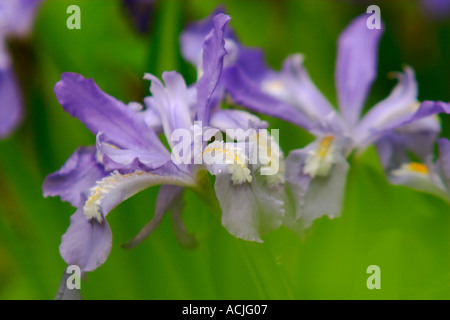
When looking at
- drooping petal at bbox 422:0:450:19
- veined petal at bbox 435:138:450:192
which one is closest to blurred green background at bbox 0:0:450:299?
veined petal at bbox 435:138:450:192

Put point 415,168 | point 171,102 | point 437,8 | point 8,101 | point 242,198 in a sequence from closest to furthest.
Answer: point 242,198 < point 171,102 < point 415,168 < point 8,101 < point 437,8

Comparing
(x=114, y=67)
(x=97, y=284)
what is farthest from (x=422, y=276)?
(x=114, y=67)

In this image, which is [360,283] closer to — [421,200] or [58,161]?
[421,200]

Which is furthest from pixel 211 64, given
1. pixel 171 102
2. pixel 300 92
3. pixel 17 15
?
pixel 17 15

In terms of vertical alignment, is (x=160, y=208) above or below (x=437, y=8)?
below

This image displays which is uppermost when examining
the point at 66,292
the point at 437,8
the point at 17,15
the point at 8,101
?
the point at 437,8

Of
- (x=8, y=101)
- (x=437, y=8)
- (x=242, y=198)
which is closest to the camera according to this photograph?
(x=242, y=198)

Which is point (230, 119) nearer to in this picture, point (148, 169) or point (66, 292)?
point (148, 169)

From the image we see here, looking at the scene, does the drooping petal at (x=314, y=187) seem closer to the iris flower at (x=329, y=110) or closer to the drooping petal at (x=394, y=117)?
the iris flower at (x=329, y=110)
